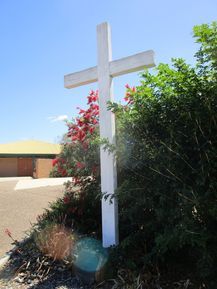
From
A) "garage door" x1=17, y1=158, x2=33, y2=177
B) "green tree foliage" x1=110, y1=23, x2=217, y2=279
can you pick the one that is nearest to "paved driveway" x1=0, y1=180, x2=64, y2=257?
"green tree foliage" x1=110, y1=23, x2=217, y2=279

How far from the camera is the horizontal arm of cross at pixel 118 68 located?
12.5 ft

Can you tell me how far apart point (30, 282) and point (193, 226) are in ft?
7.50

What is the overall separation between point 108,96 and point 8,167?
92.7ft

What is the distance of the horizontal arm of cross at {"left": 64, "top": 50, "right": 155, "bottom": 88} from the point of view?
3.82 m

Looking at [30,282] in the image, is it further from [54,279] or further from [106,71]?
[106,71]

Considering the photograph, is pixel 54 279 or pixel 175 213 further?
pixel 54 279

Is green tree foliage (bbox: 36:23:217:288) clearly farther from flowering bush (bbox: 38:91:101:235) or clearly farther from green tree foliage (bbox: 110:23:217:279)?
flowering bush (bbox: 38:91:101:235)

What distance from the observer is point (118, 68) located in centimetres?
408

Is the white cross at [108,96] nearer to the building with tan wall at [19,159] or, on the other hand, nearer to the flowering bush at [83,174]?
the flowering bush at [83,174]

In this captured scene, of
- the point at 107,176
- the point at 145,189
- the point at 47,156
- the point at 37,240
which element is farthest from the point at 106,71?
the point at 47,156

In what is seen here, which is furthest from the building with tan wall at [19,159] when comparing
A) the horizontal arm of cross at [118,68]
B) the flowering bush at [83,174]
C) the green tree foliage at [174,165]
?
the green tree foliage at [174,165]

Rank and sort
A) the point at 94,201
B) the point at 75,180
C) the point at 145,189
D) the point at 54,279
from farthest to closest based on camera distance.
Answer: the point at 75,180, the point at 94,201, the point at 54,279, the point at 145,189

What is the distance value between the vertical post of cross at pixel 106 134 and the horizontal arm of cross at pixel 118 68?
0.11 metres

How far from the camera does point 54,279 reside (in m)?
3.71
